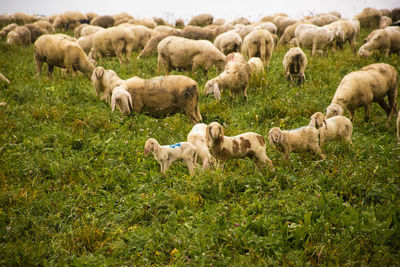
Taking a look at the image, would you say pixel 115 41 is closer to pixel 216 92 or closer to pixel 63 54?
pixel 63 54

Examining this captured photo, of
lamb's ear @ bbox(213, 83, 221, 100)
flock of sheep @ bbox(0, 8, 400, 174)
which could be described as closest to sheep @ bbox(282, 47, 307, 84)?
flock of sheep @ bbox(0, 8, 400, 174)

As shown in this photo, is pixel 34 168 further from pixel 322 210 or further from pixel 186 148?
pixel 322 210

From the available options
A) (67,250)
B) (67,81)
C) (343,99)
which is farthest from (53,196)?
(67,81)

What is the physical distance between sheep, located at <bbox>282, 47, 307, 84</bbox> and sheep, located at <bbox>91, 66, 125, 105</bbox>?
4.76 m

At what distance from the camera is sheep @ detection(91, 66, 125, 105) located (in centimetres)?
817

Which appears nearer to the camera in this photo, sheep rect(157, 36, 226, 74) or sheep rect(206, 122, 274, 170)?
sheep rect(206, 122, 274, 170)

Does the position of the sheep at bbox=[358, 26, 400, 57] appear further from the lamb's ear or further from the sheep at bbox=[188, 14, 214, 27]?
the sheep at bbox=[188, 14, 214, 27]

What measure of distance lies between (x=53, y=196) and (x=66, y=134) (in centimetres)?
206

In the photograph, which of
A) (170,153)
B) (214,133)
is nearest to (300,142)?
(214,133)

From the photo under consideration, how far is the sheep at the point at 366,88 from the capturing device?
6.85m

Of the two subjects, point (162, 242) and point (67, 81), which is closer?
point (162, 242)

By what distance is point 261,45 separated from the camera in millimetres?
11453

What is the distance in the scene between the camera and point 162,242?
12.8 ft

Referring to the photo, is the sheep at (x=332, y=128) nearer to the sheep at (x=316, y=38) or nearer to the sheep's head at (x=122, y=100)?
the sheep's head at (x=122, y=100)
